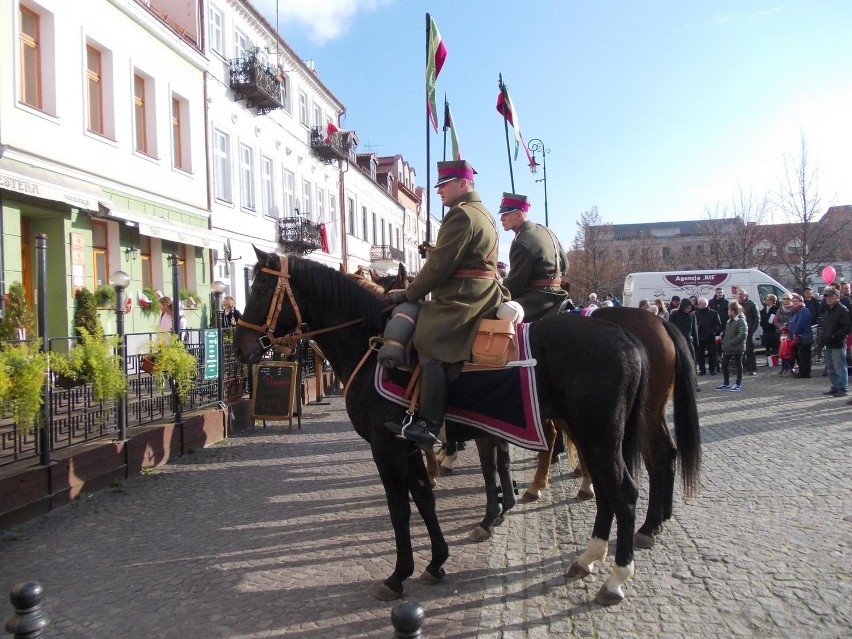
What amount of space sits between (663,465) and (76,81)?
1375 cm

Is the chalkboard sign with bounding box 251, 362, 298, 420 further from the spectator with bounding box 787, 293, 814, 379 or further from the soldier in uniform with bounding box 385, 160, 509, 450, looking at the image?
the spectator with bounding box 787, 293, 814, 379

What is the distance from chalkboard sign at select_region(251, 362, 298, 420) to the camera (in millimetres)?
9406

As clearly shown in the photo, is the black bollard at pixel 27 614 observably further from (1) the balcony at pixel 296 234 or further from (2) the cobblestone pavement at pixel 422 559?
(1) the balcony at pixel 296 234

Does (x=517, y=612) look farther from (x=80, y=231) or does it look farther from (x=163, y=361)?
(x=80, y=231)

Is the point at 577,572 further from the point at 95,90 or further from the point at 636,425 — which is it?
the point at 95,90

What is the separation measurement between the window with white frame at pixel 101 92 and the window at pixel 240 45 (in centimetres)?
724

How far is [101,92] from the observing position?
14406 mm

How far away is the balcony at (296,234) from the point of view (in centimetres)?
2430

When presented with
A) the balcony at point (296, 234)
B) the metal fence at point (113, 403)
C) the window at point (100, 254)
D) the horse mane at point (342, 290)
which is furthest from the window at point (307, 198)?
the horse mane at point (342, 290)

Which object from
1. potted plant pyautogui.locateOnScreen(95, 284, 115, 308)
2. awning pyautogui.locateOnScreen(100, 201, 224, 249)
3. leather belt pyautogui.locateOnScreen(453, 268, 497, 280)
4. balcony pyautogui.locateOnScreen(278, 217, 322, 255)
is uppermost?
balcony pyautogui.locateOnScreen(278, 217, 322, 255)

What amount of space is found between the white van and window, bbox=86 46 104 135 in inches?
688

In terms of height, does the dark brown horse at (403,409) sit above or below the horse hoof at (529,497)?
above

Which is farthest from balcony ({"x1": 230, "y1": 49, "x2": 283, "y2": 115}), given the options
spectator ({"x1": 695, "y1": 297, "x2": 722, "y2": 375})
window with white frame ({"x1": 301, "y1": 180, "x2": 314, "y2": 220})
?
spectator ({"x1": 695, "y1": 297, "x2": 722, "y2": 375})

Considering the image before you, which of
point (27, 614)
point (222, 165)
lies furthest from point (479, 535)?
point (222, 165)
